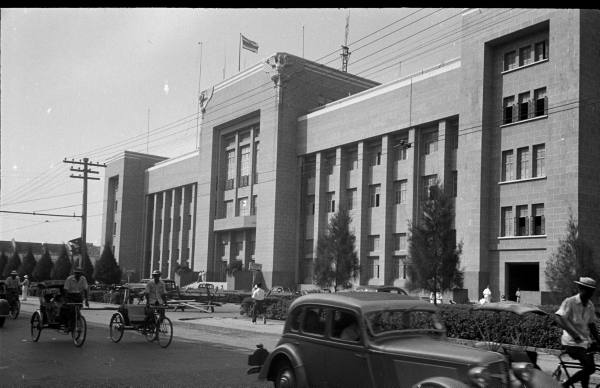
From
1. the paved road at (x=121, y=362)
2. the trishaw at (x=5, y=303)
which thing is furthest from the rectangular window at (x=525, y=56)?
the trishaw at (x=5, y=303)

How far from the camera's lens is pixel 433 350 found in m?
7.06

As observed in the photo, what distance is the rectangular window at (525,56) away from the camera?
36812 mm

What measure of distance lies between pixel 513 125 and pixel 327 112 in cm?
1931

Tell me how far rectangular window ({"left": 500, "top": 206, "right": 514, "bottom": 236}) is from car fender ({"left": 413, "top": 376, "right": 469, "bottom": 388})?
31.9 meters

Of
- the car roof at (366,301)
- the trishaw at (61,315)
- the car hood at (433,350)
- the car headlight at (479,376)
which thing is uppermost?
the car roof at (366,301)

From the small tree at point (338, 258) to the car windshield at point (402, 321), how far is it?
32.0 meters

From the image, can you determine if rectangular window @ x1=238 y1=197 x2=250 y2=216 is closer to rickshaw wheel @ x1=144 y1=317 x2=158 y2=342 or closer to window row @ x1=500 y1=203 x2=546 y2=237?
window row @ x1=500 y1=203 x2=546 y2=237

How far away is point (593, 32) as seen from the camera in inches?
1332

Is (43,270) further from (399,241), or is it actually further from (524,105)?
(524,105)

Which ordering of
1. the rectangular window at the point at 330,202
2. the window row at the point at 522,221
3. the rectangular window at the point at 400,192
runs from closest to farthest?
the window row at the point at 522,221 → the rectangular window at the point at 400,192 → the rectangular window at the point at 330,202

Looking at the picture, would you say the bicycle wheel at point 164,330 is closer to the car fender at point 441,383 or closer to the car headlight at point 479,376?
the car fender at point 441,383

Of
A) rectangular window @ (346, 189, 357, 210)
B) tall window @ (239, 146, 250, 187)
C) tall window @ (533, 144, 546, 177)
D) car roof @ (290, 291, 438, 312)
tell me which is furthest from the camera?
tall window @ (239, 146, 250, 187)

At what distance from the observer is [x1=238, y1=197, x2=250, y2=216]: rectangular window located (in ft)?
201

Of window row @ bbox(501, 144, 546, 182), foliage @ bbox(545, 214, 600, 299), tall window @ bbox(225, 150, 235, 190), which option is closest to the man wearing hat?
foliage @ bbox(545, 214, 600, 299)
